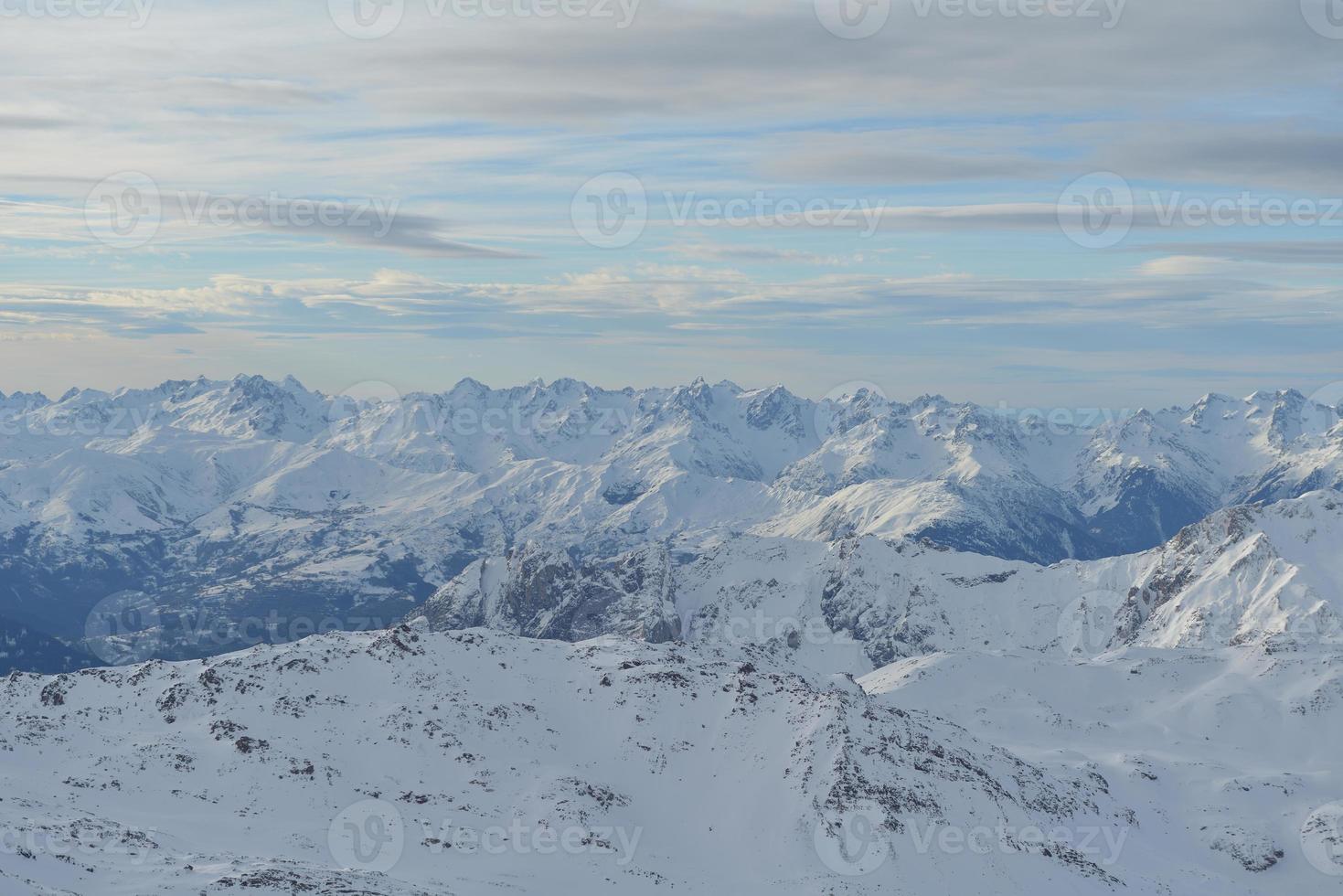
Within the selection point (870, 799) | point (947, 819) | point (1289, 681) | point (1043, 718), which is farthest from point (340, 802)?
point (1289, 681)

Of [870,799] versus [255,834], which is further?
[870,799]

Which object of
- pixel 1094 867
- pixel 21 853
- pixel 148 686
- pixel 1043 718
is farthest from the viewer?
pixel 1043 718

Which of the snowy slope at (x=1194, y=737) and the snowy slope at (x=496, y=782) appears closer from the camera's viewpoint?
the snowy slope at (x=496, y=782)

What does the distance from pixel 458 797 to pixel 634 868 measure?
22.2 meters

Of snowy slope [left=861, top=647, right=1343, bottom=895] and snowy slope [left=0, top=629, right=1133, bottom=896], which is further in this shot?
snowy slope [left=861, top=647, right=1343, bottom=895]

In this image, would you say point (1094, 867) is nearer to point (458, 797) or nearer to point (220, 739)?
point (458, 797)

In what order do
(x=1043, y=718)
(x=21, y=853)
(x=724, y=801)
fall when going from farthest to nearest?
(x=1043, y=718), (x=724, y=801), (x=21, y=853)

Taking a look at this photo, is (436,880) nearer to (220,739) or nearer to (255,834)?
(255,834)

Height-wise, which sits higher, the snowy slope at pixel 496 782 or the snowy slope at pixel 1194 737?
the snowy slope at pixel 496 782

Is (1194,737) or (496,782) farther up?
Result: (496,782)

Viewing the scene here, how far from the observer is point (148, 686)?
456 ft

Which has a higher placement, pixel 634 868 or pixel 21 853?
pixel 21 853

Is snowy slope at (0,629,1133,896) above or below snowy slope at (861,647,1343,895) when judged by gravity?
above

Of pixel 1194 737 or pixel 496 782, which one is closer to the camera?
pixel 496 782
